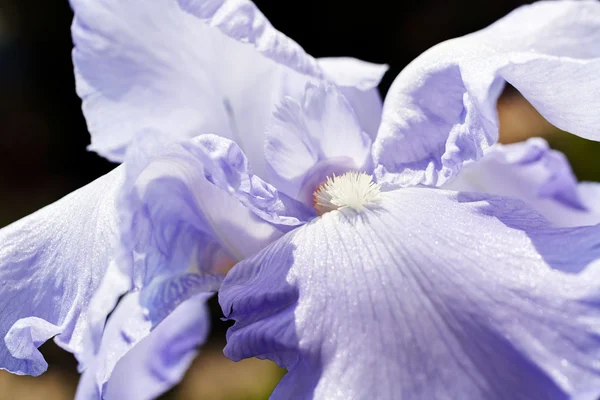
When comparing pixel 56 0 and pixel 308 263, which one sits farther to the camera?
pixel 56 0

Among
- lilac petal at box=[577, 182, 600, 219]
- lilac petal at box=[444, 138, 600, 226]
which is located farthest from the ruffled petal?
lilac petal at box=[577, 182, 600, 219]

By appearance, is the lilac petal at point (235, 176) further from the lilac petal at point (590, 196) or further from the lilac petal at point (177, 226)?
the lilac petal at point (590, 196)

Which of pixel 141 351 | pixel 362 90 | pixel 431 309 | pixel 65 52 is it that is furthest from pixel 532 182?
pixel 65 52

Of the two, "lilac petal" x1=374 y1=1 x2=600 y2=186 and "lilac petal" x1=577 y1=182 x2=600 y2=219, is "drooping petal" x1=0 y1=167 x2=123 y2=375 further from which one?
"lilac petal" x1=577 y1=182 x2=600 y2=219

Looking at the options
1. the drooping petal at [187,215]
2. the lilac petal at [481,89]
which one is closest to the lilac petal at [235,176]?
the drooping petal at [187,215]

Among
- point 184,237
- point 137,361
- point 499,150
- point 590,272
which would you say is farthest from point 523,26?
point 137,361

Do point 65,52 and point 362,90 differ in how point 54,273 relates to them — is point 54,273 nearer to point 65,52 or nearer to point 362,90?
point 362,90

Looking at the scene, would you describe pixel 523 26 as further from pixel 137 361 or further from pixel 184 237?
pixel 137 361
